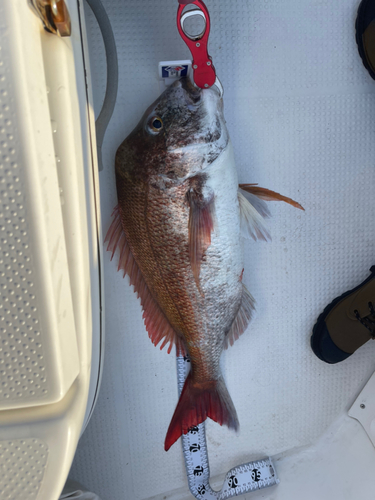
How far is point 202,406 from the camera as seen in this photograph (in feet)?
3.99

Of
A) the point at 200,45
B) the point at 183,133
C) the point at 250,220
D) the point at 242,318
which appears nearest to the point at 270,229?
the point at 250,220

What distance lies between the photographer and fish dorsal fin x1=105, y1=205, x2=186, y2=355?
3.65ft

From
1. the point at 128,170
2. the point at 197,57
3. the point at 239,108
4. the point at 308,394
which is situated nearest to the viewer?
the point at 197,57

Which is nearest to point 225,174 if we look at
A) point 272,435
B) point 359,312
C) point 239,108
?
point 239,108

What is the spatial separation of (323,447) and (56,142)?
1.69 meters

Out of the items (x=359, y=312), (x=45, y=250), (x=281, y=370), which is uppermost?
(x=45, y=250)

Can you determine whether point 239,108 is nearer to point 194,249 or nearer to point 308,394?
point 194,249

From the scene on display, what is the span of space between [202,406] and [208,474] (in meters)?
0.46

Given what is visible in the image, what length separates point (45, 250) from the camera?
697 millimetres

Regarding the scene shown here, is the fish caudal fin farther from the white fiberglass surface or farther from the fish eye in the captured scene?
the fish eye

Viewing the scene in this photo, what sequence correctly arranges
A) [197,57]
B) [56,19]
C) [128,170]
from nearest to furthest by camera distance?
1. [56,19]
2. [197,57]
3. [128,170]

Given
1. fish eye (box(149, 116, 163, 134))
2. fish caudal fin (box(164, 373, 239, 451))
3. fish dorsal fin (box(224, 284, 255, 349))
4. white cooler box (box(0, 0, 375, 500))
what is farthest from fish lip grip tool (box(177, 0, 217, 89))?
fish caudal fin (box(164, 373, 239, 451))

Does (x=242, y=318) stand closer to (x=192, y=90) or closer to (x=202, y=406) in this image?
(x=202, y=406)

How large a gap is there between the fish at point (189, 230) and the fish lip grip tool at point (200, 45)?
4 cm
